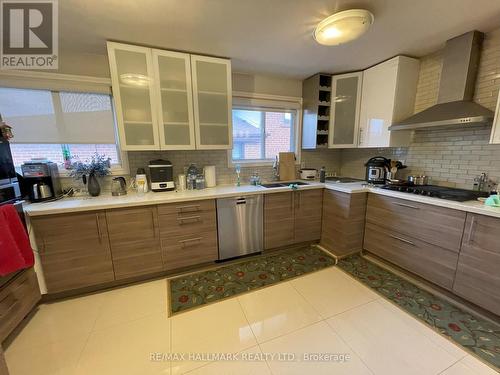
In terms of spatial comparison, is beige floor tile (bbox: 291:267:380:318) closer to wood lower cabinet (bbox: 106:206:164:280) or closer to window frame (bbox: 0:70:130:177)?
wood lower cabinet (bbox: 106:206:164:280)

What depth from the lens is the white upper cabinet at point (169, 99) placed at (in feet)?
6.43

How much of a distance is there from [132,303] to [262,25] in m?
2.63

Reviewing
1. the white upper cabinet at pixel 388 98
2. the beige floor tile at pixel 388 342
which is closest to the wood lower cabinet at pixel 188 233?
the beige floor tile at pixel 388 342

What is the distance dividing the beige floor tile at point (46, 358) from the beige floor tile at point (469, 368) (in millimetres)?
2301

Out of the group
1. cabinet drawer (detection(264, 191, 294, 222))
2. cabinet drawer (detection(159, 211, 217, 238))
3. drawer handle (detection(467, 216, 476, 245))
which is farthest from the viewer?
cabinet drawer (detection(264, 191, 294, 222))

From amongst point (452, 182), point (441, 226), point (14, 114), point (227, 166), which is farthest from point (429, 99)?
point (14, 114)

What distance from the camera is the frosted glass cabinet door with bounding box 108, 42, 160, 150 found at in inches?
75.2

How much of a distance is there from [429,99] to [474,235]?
5.15 feet

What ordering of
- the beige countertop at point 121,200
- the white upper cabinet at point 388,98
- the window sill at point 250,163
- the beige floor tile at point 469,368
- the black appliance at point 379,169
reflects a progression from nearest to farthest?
the beige floor tile at point 469,368 → the beige countertop at point 121,200 → the white upper cabinet at point 388,98 → the black appliance at point 379,169 → the window sill at point 250,163

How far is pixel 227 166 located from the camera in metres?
2.80

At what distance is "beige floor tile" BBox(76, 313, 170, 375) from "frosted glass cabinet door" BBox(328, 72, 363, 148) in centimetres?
290

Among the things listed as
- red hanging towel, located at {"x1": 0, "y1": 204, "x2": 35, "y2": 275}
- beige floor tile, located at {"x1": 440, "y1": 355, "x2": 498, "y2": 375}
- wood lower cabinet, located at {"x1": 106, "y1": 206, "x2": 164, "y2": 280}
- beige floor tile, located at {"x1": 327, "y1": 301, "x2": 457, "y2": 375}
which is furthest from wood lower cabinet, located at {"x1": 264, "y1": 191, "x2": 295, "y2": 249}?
red hanging towel, located at {"x1": 0, "y1": 204, "x2": 35, "y2": 275}

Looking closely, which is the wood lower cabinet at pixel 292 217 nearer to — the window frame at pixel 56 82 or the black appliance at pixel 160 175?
the black appliance at pixel 160 175

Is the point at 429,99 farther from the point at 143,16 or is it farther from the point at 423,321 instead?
the point at 143,16
